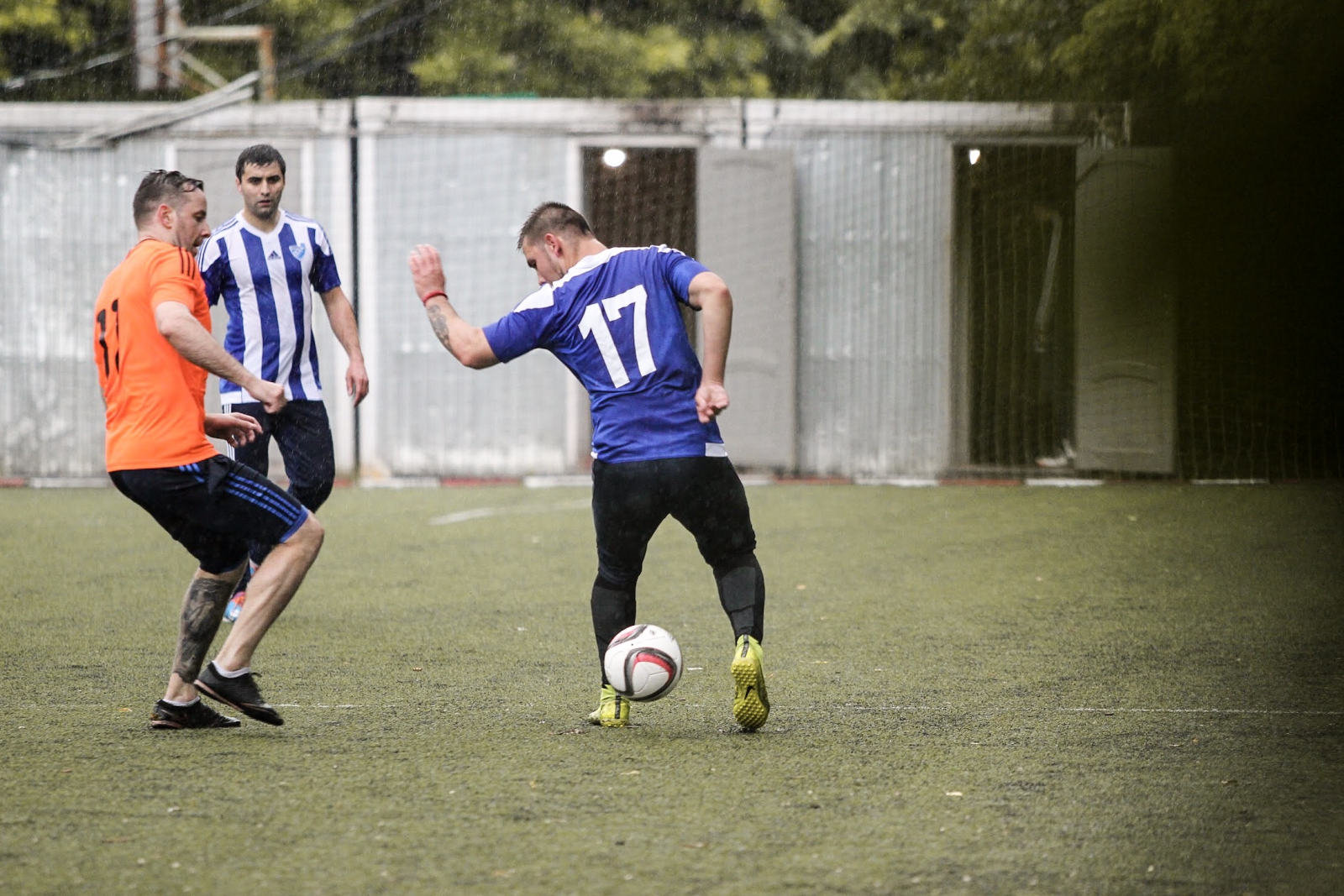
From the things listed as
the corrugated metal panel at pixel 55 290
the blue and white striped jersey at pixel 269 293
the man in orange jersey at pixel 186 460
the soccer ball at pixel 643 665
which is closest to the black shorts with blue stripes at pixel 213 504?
the man in orange jersey at pixel 186 460

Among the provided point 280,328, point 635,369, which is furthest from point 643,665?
point 280,328

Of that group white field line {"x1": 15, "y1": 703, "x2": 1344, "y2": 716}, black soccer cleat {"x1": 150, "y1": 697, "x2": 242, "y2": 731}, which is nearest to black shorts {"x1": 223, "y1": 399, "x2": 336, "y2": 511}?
white field line {"x1": 15, "y1": 703, "x2": 1344, "y2": 716}

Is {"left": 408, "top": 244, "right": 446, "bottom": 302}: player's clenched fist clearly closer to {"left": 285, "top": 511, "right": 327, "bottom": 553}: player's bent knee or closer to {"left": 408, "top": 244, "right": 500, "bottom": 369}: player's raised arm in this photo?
{"left": 408, "top": 244, "right": 500, "bottom": 369}: player's raised arm

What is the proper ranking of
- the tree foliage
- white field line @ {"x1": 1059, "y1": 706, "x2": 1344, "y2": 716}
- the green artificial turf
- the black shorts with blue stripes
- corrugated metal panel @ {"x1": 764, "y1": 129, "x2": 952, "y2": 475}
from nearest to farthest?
1. the green artificial turf
2. the black shorts with blue stripes
3. white field line @ {"x1": 1059, "y1": 706, "x2": 1344, "y2": 716}
4. corrugated metal panel @ {"x1": 764, "y1": 129, "x2": 952, "y2": 475}
5. the tree foliage

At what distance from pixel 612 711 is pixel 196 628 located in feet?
4.15

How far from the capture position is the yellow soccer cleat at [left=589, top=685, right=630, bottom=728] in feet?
14.8

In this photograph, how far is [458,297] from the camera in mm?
13328

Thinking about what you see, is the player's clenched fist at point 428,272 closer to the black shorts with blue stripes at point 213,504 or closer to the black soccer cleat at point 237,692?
the black shorts with blue stripes at point 213,504

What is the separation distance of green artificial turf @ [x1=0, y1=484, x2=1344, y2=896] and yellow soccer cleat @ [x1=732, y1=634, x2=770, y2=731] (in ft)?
0.30

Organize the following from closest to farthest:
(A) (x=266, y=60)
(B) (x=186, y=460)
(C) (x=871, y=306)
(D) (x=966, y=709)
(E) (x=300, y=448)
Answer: (B) (x=186, y=460), (D) (x=966, y=709), (E) (x=300, y=448), (C) (x=871, y=306), (A) (x=266, y=60)

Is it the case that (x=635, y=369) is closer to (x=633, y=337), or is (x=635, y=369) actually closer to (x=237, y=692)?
(x=633, y=337)

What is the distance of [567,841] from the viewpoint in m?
3.27

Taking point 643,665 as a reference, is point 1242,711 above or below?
below

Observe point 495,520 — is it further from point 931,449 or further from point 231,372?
point 231,372
